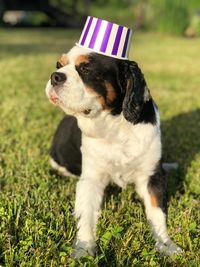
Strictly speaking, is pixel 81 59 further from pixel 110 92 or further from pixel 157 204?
pixel 157 204

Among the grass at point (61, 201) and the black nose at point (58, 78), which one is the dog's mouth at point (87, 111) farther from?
the grass at point (61, 201)

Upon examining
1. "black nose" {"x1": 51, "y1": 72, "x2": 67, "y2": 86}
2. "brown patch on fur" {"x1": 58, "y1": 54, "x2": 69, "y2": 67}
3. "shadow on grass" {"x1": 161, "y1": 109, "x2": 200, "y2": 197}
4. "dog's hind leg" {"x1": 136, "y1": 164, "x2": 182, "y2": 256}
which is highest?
"brown patch on fur" {"x1": 58, "y1": 54, "x2": 69, "y2": 67}

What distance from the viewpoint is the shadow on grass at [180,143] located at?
167 inches

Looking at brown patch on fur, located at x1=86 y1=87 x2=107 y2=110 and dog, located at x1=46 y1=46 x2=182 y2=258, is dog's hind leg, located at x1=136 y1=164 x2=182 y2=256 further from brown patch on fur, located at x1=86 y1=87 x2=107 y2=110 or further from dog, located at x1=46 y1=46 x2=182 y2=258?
brown patch on fur, located at x1=86 y1=87 x2=107 y2=110

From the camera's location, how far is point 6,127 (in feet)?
18.9

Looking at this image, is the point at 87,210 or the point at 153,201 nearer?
the point at 87,210

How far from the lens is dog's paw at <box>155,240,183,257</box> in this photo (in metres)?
2.80

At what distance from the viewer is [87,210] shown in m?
3.31

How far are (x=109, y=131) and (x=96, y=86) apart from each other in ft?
1.56

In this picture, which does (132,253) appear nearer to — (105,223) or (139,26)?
(105,223)

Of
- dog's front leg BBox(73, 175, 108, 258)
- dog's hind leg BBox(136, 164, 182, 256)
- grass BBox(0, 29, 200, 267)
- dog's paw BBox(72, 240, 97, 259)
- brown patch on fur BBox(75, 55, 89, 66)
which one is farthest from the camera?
brown patch on fur BBox(75, 55, 89, 66)

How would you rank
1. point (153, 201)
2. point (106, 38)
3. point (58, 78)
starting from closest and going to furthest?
point (58, 78) → point (106, 38) → point (153, 201)

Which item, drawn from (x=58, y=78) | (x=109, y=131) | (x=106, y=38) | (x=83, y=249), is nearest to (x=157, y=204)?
(x=109, y=131)

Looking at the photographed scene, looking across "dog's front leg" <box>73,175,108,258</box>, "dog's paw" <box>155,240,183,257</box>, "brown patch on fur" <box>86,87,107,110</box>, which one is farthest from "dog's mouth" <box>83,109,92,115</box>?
"dog's paw" <box>155,240,183,257</box>
